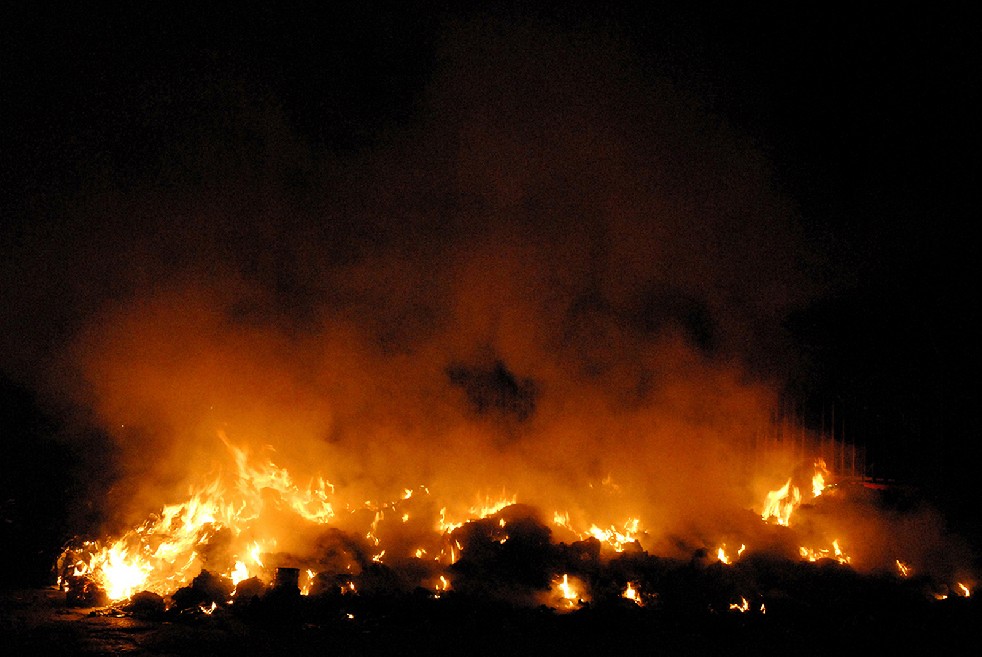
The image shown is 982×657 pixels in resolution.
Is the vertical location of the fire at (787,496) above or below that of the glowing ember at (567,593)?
above

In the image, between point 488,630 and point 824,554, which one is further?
point 824,554

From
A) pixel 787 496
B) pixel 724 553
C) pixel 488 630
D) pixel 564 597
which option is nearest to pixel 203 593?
pixel 488 630

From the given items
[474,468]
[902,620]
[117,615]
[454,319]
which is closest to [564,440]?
[474,468]

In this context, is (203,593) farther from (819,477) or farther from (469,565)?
(819,477)

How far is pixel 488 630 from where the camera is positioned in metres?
8.17

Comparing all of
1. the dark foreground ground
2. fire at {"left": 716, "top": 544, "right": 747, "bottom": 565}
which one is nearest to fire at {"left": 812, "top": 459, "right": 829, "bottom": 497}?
fire at {"left": 716, "top": 544, "right": 747, "bottom": 565}

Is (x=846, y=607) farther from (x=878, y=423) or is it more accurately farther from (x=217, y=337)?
(x=217, y=337)

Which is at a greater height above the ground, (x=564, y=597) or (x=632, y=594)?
(x=632, y=594)

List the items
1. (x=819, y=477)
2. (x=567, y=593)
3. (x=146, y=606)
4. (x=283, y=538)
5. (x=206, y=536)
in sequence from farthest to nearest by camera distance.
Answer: (x=819, y=477) → (x=283, y=538) → (x=206, y=536) → (x=567, y=593) → (x=146, y=606)

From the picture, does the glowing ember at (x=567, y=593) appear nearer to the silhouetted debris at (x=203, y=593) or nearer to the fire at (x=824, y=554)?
the fire at (x=824, y=554)

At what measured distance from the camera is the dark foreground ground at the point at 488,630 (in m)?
7.29

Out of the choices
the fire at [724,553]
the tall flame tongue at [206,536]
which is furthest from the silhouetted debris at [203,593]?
the fire at [724,553]

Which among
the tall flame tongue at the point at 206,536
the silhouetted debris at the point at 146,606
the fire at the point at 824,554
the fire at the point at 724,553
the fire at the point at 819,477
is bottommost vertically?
the silhouetted debris at the point at 146,606

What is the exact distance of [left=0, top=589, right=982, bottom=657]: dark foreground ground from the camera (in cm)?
729
